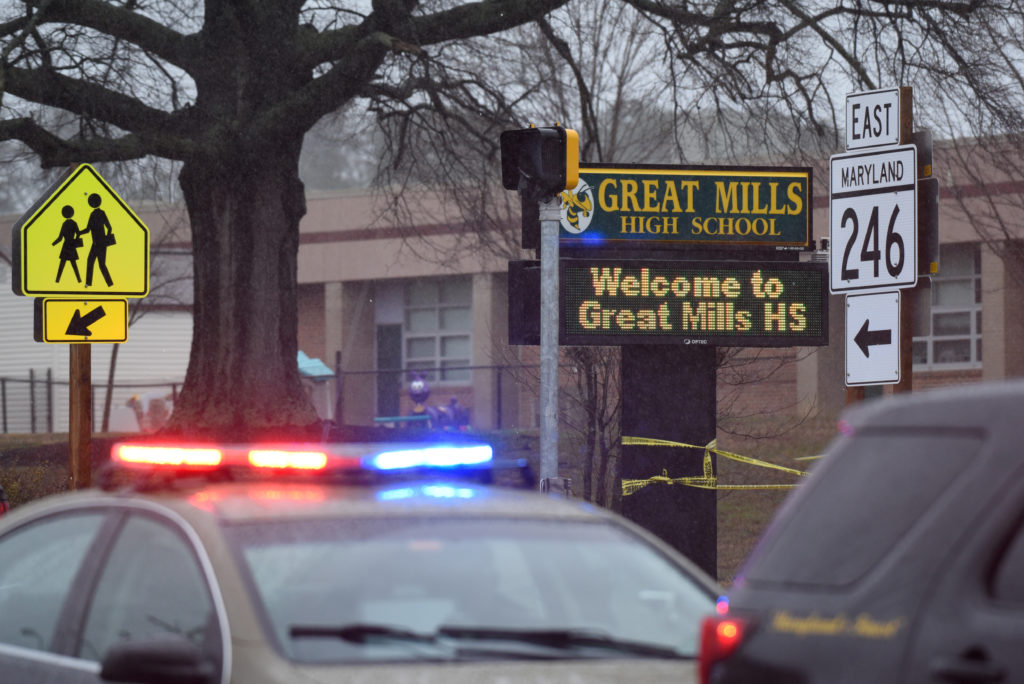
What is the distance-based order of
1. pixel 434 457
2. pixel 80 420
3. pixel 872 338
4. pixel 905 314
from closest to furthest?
pixel 434 457 < pixel 872 338 < pixel 905 314 < pixel 80 420

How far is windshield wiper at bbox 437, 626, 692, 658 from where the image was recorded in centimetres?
448

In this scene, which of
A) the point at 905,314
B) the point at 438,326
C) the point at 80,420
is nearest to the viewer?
the point at 905,314

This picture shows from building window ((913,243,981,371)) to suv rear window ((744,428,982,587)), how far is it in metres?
35.8

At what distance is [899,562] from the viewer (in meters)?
3.37

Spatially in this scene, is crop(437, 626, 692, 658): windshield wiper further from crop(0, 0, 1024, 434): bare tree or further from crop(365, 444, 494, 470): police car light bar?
crop(0, 0, 1024, 434): bare tree

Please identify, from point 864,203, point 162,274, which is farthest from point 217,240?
point 162,274

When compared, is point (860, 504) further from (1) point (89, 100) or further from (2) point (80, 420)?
(1) point (89, 100)

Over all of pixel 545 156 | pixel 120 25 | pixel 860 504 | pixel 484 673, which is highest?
pixel 120 25

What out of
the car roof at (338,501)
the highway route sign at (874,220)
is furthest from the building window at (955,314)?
A: the car roof at (338,501)

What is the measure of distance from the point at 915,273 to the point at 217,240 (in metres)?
12.6

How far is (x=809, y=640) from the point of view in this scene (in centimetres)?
347

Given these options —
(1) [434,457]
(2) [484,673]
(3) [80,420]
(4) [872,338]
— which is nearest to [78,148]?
(3) [80,420]

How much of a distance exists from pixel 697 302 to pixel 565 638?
292 inches

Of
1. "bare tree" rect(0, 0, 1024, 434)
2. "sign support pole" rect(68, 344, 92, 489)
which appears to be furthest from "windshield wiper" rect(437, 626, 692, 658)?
"bare tree" rect(0, 0, 1024, 434)
